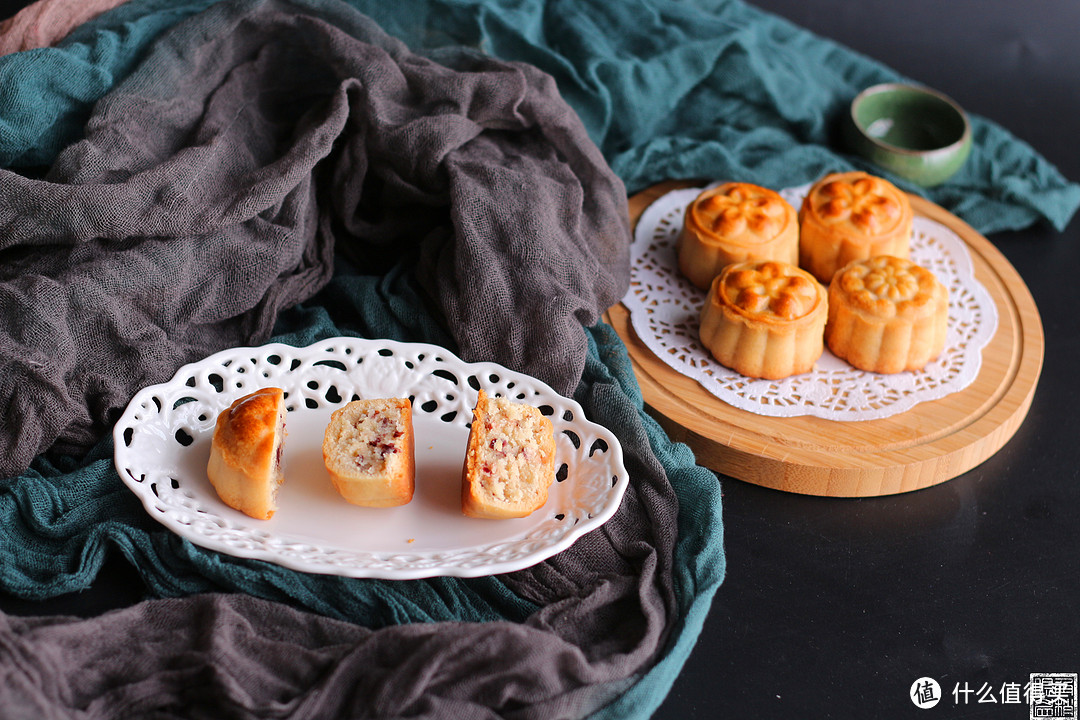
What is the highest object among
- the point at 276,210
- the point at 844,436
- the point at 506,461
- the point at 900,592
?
the point at 276,210

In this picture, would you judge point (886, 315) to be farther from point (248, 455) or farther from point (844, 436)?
point (248, 455)

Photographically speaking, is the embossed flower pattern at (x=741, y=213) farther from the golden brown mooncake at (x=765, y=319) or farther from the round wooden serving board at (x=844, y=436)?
the round wooden serving board at (x=844, y=436)

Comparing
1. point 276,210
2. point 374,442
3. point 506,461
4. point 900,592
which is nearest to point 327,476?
point 374,442

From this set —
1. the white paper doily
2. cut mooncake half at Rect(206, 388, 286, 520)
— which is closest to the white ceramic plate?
cut mooncake half at Rect(206, 388, 286, 520)

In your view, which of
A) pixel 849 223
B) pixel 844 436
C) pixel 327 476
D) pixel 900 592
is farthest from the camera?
pixel 849 223

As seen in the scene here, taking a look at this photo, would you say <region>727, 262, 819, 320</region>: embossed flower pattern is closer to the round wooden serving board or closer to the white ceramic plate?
the round wooden serving board

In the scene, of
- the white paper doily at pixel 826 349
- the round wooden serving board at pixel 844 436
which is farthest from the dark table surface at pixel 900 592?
the white paper doily at pixel 826 349

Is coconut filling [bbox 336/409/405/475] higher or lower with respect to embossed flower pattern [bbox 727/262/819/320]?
lower
